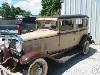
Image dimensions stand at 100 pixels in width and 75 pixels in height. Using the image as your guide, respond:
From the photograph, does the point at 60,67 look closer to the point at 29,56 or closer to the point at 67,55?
the point at 67,55

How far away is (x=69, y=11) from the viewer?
12602 millimetres

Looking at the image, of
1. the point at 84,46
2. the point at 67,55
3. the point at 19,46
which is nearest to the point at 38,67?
the point at 19,46

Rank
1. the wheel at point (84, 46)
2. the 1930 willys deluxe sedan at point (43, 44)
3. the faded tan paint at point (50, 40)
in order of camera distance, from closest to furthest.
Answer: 1. the 1930 willys deluxe sedan at point (43, 44)
2. the faded tan paint at point (50, 40)
3. the wheel at point (84, 46)

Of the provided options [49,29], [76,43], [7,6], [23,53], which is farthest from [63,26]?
[7,6]

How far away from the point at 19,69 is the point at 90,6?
635 centimetres

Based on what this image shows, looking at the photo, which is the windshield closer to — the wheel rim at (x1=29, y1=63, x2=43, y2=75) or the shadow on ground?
the shadow on ground

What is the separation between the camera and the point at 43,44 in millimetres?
7707

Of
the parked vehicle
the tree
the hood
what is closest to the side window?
the hood

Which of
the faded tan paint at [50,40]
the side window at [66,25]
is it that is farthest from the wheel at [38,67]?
the side window at [66,25]

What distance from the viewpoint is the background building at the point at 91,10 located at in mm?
11984

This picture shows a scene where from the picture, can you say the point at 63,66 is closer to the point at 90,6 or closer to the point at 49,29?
the point at 49,29

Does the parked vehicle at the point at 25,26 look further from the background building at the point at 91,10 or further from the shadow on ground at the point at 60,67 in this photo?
the shadow on ground at the point at 60,67

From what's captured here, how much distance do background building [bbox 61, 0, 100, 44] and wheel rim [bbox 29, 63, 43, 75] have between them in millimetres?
5609

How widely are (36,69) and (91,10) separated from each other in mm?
6116
